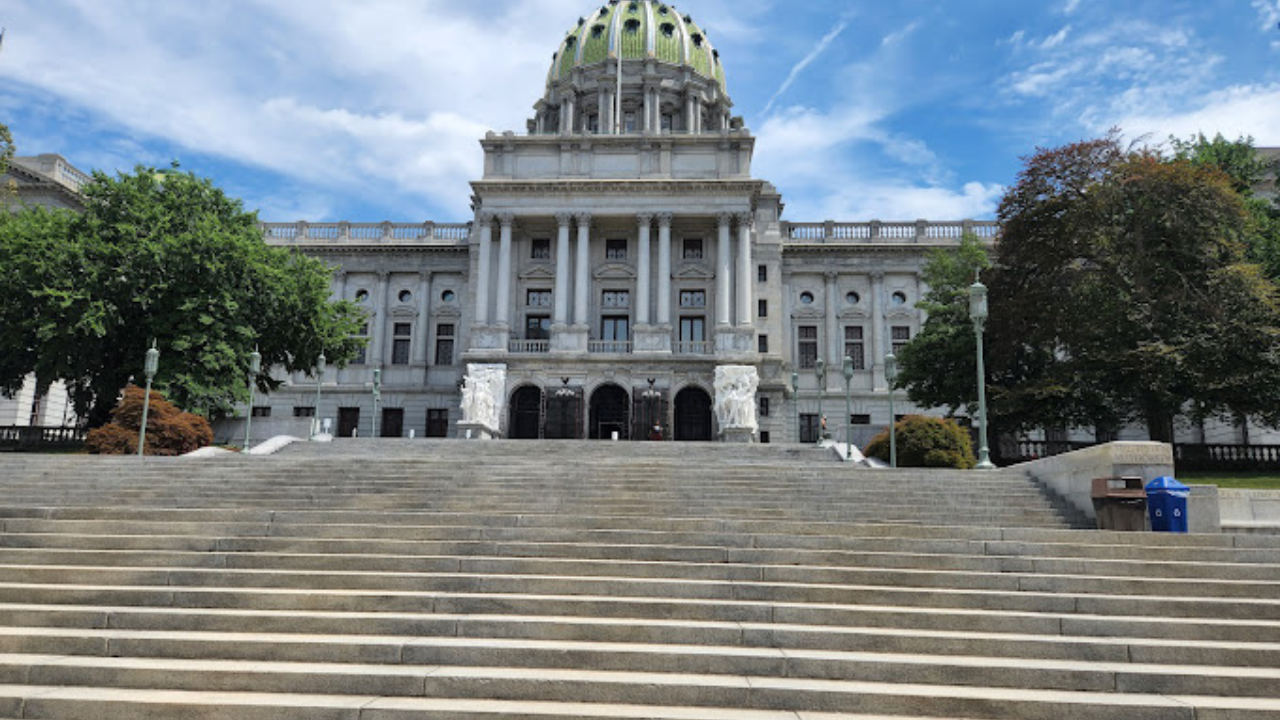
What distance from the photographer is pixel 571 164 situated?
153 ft

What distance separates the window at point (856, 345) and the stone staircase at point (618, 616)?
38205mm

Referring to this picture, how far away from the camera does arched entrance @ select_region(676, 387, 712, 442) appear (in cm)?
4262

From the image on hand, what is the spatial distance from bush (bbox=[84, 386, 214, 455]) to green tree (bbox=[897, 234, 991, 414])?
27.4m

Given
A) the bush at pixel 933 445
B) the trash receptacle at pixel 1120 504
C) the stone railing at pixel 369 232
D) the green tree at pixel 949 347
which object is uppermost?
the stone railing at pixel 369 232

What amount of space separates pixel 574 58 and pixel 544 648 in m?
67.0

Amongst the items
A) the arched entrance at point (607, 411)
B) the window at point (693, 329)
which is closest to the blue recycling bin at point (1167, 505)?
the arched entrance at point (607, 411)

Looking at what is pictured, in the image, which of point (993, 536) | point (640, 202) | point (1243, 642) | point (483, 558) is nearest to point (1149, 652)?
point (1243, 642)

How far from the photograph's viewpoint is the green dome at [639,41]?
66438mm

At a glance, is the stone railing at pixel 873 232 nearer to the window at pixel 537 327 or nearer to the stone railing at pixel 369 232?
the window at pixel 537 327

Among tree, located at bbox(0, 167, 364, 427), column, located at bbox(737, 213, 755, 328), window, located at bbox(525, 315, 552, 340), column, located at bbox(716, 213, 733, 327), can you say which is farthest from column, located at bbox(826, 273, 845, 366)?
tree, located at bbox(0, 167, 364, 427)

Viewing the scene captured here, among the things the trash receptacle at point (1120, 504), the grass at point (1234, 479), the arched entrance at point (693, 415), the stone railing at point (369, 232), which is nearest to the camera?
the trash receptacle at point (1120, 504)

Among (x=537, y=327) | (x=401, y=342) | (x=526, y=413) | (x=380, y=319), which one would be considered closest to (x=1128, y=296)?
(x=526, y=413)

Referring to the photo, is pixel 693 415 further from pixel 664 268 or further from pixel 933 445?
pixel 933 445

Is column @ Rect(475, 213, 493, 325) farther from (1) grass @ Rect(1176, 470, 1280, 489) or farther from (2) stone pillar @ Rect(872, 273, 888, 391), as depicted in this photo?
(1) grass @ Rect(1176, 470, 1280, 489)
